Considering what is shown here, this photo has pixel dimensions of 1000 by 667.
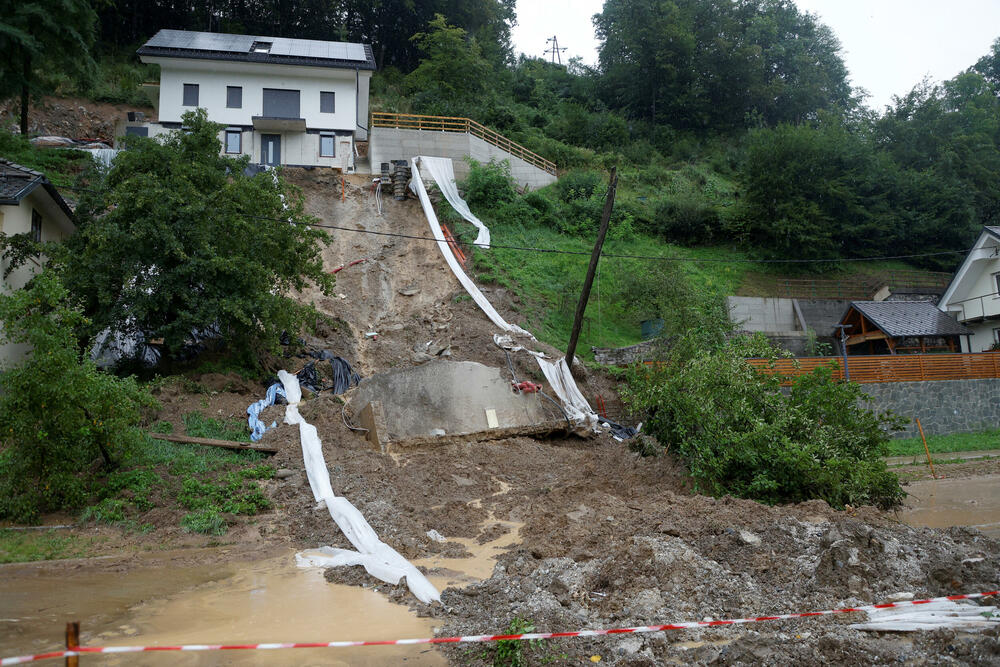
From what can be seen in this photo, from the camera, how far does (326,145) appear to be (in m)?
33.3

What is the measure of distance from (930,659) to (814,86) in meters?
52.5

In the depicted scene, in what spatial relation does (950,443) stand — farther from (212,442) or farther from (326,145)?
(326,145)

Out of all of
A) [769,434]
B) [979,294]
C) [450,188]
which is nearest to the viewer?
[769,434]

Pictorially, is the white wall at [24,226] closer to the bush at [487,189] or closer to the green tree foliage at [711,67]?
the bush at [487,189]

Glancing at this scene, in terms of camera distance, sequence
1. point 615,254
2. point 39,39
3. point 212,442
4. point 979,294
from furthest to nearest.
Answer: point 615,254, point 979,294, point 39,39, point 212,442

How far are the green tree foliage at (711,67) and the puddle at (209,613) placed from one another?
47040 mm

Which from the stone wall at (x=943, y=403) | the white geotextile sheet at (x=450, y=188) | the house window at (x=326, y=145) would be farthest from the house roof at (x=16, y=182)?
the stone wall at (x=943, y=403)

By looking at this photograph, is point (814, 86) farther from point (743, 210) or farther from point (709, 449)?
point (709, 449)

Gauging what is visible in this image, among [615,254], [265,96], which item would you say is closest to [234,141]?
[265,96]

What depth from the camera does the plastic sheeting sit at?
1504 centimetres

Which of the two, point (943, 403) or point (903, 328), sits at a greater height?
point (903, 328)

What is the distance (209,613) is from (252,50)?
33.6m

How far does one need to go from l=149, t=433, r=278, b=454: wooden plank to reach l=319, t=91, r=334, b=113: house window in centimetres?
2383

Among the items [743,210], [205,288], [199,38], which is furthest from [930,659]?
[199,38]
